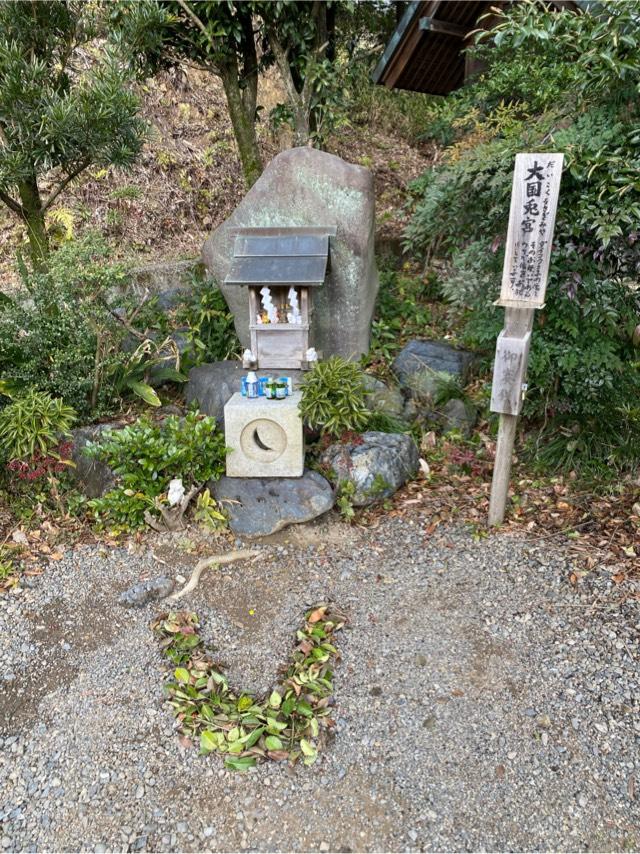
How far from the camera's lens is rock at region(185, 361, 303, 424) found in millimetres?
5320

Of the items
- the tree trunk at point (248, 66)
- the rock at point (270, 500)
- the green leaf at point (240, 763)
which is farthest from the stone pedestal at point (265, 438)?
the tree trunk at point (248, 66)

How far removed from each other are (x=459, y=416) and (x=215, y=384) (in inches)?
91.0

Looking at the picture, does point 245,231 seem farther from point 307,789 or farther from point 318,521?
point 307,789

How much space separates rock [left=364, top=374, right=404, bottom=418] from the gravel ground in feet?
5.43

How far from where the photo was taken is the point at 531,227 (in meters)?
3.76

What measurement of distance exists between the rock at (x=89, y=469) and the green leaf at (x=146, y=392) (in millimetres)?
442

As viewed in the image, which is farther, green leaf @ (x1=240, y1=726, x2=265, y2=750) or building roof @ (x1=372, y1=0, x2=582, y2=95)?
building roof @ (x1=372, y1=0, x2=582, y2=95)

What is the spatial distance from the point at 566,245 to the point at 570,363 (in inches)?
35.6

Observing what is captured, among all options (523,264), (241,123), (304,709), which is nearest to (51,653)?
(304,709)

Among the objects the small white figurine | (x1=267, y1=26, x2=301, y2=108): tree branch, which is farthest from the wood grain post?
(x1=267, y1=26, x2=301, y2=108): tree branch

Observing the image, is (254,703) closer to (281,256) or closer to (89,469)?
(89,469)

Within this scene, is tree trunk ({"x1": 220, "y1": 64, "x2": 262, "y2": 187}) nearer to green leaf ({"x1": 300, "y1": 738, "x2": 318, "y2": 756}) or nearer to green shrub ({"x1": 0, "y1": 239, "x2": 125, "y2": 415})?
green shrub ({"x1": 0, "y1": 239, "x2": 125, "y2": 415})

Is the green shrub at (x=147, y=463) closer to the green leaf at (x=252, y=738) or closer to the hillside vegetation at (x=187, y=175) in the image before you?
the green leaf at (x=252, y=738)

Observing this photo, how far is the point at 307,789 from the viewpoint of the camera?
2754mm
